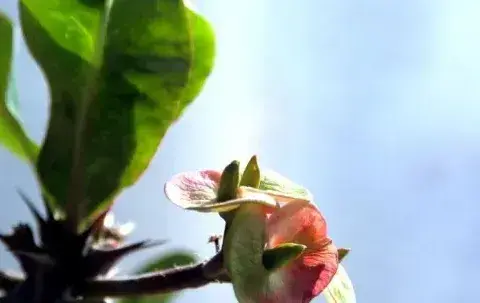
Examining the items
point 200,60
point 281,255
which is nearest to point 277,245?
point 281,255

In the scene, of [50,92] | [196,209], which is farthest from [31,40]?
[196,209]

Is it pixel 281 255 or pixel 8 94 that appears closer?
pixel 281 255

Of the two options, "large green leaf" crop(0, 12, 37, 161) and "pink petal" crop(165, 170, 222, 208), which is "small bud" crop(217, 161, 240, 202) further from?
"large green leaf" crop(0, 12, 37, 161)

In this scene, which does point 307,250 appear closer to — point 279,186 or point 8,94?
point 279,186

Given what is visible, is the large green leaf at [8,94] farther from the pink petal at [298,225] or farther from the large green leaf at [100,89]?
the pink petal at [298,225]

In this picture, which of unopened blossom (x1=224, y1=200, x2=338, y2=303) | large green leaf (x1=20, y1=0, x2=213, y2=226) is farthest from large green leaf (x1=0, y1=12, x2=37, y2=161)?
unopened blossom (x1=224, y1=200, x2=338, y2=303)

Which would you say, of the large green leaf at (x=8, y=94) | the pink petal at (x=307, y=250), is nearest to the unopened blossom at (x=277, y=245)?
the pink petal at (x=307, y=250)
